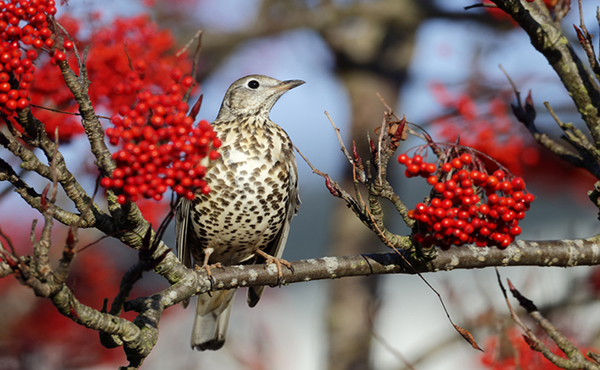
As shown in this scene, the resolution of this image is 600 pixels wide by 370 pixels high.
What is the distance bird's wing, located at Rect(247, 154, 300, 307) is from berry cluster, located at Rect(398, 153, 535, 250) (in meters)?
1.82

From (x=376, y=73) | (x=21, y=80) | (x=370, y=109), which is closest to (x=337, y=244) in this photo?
(x=370, y=109)

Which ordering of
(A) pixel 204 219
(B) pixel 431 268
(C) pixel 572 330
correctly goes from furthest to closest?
(C) pixel 572 330
(A) pixel 204 219
(B) pixel 431 268

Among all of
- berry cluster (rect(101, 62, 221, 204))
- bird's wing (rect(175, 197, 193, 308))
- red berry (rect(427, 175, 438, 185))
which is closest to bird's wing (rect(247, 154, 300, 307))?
bird's wing (rect(175, 197, 193, 308))

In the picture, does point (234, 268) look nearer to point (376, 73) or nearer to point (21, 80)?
point (21, 80)

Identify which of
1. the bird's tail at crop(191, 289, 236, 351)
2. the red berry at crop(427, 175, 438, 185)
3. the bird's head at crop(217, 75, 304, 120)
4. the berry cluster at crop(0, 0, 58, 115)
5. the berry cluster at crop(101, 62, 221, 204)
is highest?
the bird's head at crop(217, 75, 304, 120)

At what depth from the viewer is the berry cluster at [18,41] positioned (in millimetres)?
1571

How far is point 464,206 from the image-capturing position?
181 centimetres

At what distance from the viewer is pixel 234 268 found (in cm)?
253

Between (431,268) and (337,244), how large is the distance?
3807 mm

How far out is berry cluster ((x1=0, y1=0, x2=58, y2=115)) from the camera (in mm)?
1571

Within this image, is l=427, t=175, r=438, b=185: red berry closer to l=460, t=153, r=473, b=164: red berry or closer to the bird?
l=460, t=153, r=473, b=164: red berry

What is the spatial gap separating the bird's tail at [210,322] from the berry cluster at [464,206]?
2596mm

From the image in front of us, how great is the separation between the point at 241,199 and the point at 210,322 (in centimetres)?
130

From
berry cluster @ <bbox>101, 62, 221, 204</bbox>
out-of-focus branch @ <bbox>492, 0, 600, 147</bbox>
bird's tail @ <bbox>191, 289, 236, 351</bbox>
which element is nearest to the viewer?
berry cluster @ <bbox>101, 62, 221, 204</bbox>
